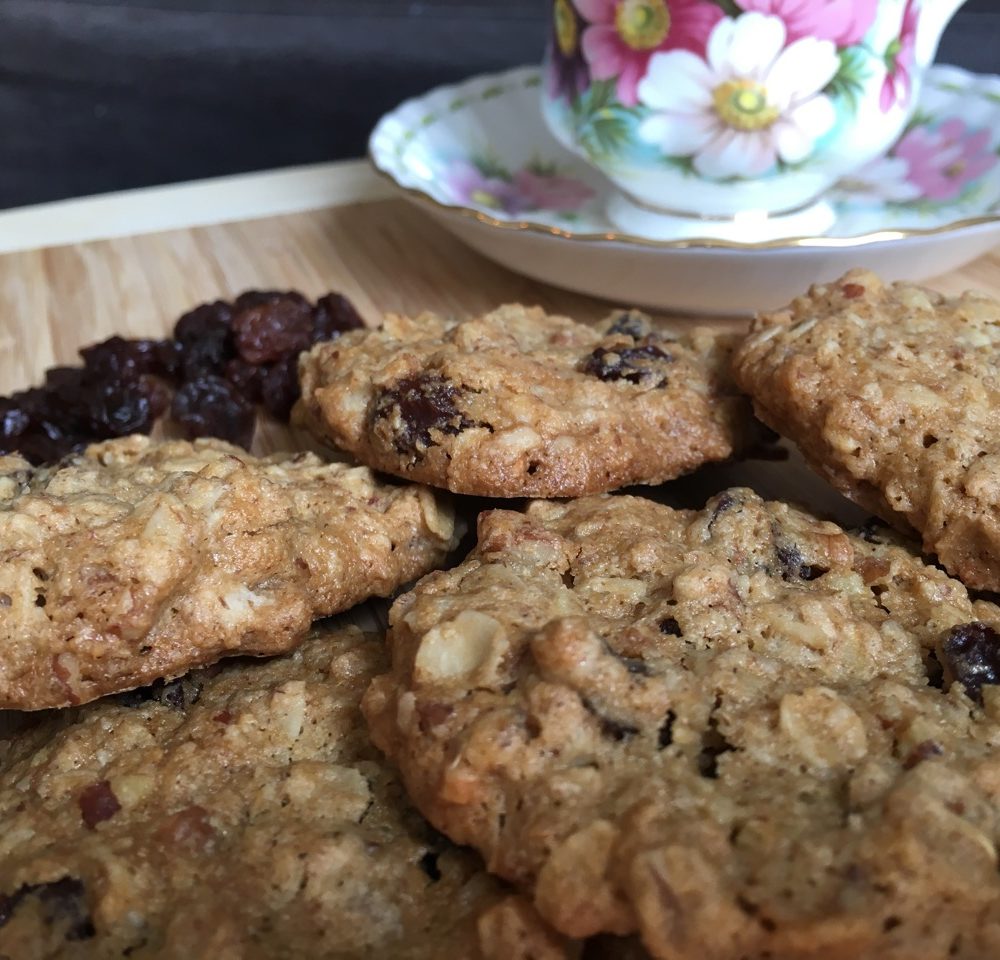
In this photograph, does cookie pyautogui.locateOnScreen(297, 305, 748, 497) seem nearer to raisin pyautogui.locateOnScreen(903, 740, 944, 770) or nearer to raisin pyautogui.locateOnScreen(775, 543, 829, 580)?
raisin pyautogui.locateOnScreen(775, 543, 829, 580)

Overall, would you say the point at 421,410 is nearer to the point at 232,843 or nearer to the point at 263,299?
the point at 232,843

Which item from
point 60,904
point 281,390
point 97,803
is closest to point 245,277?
point 281,390

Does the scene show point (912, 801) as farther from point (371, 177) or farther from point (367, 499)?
point (371, 177)

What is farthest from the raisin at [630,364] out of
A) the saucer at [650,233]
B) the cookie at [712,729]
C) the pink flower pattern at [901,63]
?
the pink flower pattern at [901,63]

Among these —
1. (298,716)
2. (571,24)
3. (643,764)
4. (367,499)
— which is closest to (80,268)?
(571,24)

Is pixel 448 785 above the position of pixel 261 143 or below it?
above

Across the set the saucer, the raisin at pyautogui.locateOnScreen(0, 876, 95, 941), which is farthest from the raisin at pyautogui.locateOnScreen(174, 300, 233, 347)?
the raisin at pyautogui.locateOnScreen(0, 876, 95, 941)

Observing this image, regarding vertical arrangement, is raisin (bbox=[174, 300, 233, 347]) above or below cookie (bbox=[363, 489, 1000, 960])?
below
